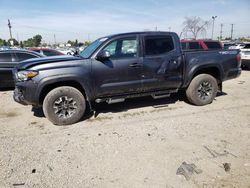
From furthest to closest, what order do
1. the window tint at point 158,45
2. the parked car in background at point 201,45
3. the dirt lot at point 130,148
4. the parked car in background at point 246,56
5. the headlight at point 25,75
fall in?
the parked car in background at point 246,56 < the parked car in background at point 201,45 < the window tint at point 158,45 < the headlight at point 25,75 < the dirt lot at point 130,148

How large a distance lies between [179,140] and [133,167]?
1227 mm

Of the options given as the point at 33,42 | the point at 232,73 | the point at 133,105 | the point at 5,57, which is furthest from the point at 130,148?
the point at 33,42

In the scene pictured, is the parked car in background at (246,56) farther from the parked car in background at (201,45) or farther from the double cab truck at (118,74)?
the double cab truck at (118,74)

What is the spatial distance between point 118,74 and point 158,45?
1.29 meters

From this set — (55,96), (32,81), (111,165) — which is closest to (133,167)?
(111,165)

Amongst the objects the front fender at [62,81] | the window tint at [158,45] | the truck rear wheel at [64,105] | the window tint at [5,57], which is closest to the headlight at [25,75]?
the front fender at [62,81]

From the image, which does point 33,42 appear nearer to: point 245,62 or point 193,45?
point 245,62

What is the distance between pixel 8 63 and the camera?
8.35 m

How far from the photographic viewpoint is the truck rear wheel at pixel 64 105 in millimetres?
4914

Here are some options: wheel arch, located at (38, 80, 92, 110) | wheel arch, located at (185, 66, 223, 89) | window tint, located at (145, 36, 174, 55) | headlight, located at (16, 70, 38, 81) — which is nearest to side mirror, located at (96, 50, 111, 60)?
wheel arch, located at (38, 80, 92, 110)

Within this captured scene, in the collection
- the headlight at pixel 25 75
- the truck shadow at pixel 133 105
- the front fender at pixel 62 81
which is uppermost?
the headlight at pixel 25 75

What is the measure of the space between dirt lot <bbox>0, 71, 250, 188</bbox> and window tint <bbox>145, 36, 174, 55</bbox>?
1.46 meters

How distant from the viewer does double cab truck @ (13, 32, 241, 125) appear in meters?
4.87

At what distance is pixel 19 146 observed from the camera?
13.5 ft
